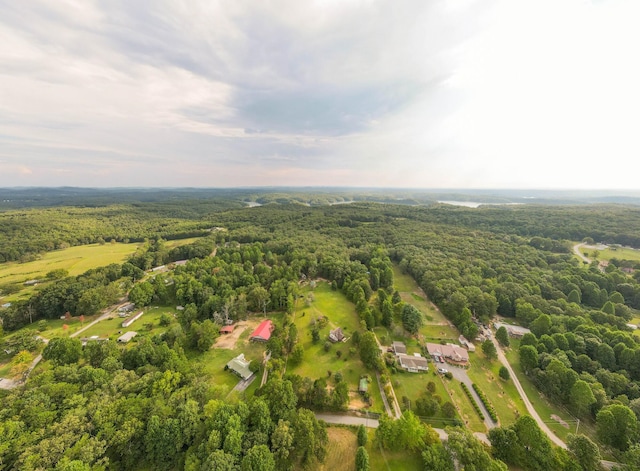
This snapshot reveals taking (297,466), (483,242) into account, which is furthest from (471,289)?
(297,466)

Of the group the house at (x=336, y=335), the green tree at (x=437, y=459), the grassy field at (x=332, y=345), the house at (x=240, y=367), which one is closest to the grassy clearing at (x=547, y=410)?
the green tree at (x=437, y=459)

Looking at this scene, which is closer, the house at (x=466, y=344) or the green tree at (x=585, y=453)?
the green tree at (x=585, y=453)

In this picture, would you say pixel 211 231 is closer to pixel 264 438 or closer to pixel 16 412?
pixel 16 412

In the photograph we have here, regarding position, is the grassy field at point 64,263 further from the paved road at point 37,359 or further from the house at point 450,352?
the house at point 450,352

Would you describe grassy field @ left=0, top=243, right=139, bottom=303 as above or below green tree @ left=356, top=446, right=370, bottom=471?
above

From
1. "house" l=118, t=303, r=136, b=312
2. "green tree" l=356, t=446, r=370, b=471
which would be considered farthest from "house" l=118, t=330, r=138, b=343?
"green tree" l=356, t=446, r=370, b=471

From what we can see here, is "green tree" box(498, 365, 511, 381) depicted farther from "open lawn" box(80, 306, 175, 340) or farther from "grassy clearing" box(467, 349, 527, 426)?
"open lawn" box(80, 306, 175, 340)

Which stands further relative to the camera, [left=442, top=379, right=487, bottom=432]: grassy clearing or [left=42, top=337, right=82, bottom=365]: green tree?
[left=42, top=337, right=82, bottom=365]: green tree

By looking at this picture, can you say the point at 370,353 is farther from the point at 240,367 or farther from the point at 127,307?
the point at 127,307
